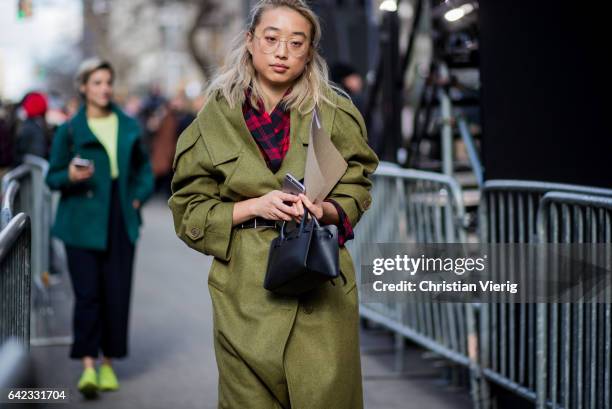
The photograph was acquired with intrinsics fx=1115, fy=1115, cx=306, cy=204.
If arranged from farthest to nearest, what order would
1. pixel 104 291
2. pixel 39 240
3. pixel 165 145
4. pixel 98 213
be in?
pixel 165 145, pixel 39 240, pixel 104 291, pixel 98 213

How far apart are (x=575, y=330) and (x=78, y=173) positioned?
3306 mm

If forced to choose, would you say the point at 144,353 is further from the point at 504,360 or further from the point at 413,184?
the point at 504,360

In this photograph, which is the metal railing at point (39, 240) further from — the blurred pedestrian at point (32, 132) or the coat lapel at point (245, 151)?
the coat lapel at point (245, 151)

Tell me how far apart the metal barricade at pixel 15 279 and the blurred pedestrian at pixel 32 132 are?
7.16 m

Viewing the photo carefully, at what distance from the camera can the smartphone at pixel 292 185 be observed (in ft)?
11.8

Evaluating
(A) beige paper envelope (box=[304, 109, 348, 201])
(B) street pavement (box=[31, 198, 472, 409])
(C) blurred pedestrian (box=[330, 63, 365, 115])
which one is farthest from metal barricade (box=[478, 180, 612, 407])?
(C) blurred pedestrian (box=[330, 63, 365, 115])

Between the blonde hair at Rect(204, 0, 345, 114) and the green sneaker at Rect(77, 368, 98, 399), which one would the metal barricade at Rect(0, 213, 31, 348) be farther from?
the green sneaker at Rect(77, 368, 98, 399)

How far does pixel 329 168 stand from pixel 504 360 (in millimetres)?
2516

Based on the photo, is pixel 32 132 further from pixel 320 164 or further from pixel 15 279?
pixel 320 164

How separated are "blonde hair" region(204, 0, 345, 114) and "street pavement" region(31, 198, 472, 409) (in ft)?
5.12

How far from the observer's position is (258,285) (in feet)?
12.4

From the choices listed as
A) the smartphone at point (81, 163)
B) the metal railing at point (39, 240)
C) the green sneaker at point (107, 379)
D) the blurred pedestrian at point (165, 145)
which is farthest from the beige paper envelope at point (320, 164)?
the blurred pedestrian at point (165, 145)

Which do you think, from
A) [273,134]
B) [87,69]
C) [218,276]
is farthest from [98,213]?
[273,134]

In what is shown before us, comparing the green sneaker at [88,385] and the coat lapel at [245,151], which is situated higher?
the coat lapel at [245,151]
